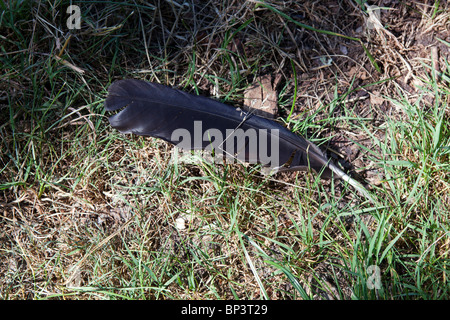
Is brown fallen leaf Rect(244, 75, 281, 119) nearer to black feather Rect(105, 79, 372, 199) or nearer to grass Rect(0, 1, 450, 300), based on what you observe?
grass Rect(0, 1, 450, 300)

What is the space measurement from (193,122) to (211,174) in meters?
0.25

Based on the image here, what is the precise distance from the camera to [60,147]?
2059 mm

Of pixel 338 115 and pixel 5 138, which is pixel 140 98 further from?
pixel 338 115

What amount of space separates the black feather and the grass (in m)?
0.11

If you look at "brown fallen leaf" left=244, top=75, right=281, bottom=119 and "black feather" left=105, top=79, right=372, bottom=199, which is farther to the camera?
"brown fallen leaf" left=244, top=75, right=281, bottom=119

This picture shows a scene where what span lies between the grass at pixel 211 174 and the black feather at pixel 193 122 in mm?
110

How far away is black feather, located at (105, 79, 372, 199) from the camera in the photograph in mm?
1797

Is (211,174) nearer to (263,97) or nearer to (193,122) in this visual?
(193,122)

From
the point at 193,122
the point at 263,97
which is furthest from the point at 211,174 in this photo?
the point at 263,97

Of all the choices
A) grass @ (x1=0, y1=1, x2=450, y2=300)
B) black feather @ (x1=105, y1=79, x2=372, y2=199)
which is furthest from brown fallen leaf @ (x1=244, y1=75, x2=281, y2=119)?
black feather @ (x1=105, y1=79, x2=372, y2=199)

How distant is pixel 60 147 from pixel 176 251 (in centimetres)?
75

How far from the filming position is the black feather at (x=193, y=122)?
5.90ft

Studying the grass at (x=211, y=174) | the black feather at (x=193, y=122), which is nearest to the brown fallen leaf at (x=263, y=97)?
the grass at (x=211, y=174)

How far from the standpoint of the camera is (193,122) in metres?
1.82
